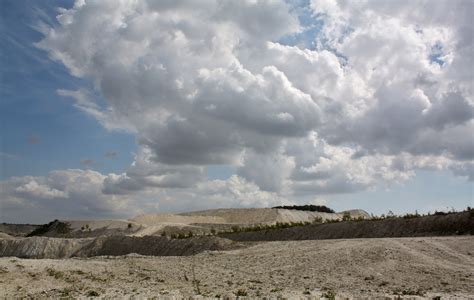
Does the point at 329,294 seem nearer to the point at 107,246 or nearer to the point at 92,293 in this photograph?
the point at 92,293

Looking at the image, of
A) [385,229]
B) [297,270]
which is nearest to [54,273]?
[297,270]

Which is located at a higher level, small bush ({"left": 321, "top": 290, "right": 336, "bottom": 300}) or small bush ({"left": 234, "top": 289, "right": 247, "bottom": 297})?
small bush ({"left": 321, "top": 290, "right": 336, "bottom": 300})

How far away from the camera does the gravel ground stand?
1350 cm

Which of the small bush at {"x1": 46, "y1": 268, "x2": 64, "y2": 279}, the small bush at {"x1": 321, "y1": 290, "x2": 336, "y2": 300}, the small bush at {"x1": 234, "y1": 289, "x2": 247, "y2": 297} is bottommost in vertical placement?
the small bush at {"x1": 234, "y1": 289, "x2": 247, "y2": 297}

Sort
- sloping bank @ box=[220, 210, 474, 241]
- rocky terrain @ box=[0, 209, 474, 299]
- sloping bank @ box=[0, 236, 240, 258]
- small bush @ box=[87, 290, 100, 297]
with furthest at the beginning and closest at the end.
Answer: sloping bank @ box=[0, 236, 240, 258] → sloping bank @ box=[220, 210, 474, 241] → rocky terrain @ box=[0, 209, 474, 299] → small bush @ box=[87, 290, 100, 297]

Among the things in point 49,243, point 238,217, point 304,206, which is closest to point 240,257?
point 49,243

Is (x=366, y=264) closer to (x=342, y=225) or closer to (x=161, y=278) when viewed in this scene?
(x=161, y=278)

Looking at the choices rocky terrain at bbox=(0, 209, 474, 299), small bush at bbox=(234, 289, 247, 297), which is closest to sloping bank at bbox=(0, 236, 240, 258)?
rocky terrain at bbox=(0, 209, 474, 299)

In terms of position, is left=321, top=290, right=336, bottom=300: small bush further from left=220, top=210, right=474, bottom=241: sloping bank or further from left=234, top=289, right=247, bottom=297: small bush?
left=220, top=210, right=474, bottom=241: sloping bank

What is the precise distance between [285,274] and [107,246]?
2338 cm

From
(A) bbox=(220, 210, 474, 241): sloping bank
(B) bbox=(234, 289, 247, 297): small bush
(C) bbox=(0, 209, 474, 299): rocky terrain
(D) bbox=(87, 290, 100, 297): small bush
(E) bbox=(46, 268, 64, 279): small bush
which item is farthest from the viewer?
(A) bbox=(220, 210, 474, 241): sloping bank

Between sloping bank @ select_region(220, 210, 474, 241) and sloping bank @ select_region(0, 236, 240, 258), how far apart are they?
6.07 meters

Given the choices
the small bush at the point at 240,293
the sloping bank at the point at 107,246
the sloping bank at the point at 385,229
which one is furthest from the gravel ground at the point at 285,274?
the sloping bank at the point at 107,246

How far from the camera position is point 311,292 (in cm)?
1279
